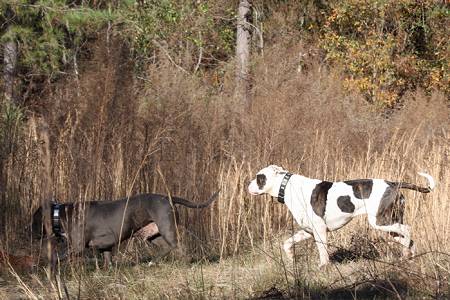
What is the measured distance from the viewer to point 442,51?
25.9 metres

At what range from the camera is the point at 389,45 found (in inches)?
953

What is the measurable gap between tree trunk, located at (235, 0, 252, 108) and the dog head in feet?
19.9

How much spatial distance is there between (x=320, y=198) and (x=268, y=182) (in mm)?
580

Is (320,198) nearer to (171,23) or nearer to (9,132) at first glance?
(9,132)

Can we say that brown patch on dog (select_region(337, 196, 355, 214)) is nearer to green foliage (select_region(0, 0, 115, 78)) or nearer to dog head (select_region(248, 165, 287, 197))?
dog head (select_region(248, 165, 287, 197))

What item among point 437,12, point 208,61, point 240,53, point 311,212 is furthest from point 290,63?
point 437,12

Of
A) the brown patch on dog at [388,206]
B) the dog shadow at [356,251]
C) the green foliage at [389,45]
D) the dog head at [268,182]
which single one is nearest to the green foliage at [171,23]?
the green foliage at [389,45]

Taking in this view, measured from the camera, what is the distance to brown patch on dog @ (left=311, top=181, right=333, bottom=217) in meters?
7.80

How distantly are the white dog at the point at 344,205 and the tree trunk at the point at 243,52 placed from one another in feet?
20.9

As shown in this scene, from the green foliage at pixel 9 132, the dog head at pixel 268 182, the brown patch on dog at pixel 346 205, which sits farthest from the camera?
the green foliage at pixel 9 132

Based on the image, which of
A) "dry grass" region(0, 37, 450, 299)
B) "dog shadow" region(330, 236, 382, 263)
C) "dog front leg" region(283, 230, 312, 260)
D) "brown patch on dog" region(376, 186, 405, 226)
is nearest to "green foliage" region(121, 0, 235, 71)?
"dry grass" region(0, 37, 450, 299)

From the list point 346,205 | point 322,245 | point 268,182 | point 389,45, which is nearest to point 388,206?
point 346,205

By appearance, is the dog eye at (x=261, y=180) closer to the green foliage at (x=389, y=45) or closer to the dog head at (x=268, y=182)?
the dog head at (x=268, y=182)

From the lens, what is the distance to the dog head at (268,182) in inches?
320
